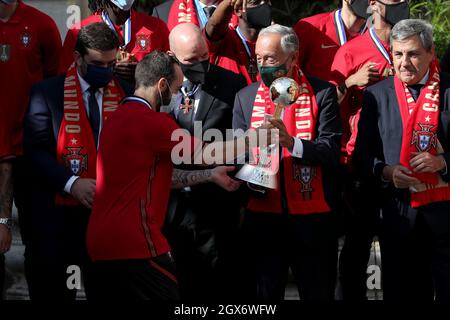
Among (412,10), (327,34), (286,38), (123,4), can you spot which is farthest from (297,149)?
(412,10)

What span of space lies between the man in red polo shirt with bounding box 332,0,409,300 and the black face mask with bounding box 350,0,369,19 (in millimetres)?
111

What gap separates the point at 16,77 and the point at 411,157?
2.50m

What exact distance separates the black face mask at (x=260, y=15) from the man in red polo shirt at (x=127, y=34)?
57 centimetres

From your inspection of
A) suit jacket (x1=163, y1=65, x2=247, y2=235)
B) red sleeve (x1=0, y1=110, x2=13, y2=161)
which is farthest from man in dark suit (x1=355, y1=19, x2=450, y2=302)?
red sleeve (x1=0, y1=110, x2=13, y2=161)

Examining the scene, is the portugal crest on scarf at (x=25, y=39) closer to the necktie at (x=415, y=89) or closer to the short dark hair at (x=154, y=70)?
the short dark hair at (x=154, y=70)

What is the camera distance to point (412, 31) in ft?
21.6

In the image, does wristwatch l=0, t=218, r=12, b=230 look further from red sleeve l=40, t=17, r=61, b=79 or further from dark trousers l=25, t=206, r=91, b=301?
red sleeve l=40, t=17, r=61, b=79

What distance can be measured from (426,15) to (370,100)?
9.10ft

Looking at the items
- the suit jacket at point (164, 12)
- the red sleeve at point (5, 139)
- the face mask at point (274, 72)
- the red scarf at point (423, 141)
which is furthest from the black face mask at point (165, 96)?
the suit jacket at point (164, 12)

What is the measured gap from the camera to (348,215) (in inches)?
283

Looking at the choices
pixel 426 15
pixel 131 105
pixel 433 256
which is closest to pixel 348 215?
pixel 433 256

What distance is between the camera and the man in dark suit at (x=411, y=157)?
655 cm

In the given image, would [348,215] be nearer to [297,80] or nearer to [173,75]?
[297,80]

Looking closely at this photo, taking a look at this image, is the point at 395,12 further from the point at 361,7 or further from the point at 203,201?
the point at 203,201
